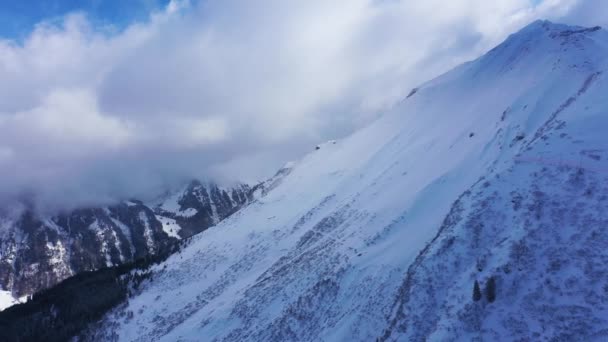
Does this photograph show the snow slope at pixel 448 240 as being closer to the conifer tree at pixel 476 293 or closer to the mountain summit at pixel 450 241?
the mountain summit at pixel 450 241

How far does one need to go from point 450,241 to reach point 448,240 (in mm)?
223

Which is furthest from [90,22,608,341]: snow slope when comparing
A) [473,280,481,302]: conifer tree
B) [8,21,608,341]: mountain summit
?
[473,280,481,302]: conifer tree

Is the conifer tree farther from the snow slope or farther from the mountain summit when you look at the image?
the snow slope

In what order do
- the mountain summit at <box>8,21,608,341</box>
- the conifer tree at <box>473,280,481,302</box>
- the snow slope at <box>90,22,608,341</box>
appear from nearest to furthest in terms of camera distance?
the mountain summit at <box>8,21,608,341</box>
the snow slope at <box>90,22,608,341</box>
the conifer tree at <box>473,280,481,302</box>

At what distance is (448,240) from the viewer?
29.8 meters

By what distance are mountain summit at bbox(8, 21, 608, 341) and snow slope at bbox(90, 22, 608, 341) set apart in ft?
0.47

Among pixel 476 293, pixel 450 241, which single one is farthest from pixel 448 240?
pixel 476 293

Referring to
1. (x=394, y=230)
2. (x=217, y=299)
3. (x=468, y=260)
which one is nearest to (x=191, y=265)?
(x=217, y=299)

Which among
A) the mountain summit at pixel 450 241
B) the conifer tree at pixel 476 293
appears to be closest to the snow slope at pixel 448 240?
the mountain summit at pixel 450 241

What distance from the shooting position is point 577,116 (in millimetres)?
36281

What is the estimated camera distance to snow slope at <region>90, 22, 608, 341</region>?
2261 cm

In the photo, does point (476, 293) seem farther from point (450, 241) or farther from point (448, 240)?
point (448, 240)

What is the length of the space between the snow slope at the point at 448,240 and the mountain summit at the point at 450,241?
14 cm

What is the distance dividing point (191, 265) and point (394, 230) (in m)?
58.1
